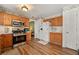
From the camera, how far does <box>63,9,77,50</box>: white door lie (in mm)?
2537

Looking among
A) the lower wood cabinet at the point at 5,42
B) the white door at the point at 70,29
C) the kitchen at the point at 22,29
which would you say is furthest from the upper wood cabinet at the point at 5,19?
the white door at the point at 70,29


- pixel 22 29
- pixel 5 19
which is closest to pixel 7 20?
pixel 5 19

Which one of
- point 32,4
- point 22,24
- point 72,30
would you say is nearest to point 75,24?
A: point 72,30

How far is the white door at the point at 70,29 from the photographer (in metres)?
2.54

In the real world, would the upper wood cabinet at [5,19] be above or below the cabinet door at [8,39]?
above

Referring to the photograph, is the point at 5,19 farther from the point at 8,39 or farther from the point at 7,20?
the point at 8,39

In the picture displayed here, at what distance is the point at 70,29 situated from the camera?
8.87 feet

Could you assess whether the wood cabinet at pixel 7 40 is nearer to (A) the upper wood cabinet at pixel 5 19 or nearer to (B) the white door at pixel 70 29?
(A) the upper wood cabinet at pixel 5 19

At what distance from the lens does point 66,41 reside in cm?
275

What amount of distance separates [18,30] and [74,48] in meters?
1.65

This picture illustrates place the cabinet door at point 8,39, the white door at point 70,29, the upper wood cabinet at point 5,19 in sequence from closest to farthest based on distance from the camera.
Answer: the upper wood cabinet at point 5,19
the white door at point 70,29
the cabinet door at point 8,39

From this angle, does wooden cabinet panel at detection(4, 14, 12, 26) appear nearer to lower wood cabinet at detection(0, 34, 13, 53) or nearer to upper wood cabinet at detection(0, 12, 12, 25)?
upper wood cabinet at detection(0, 12, 12, 25)
